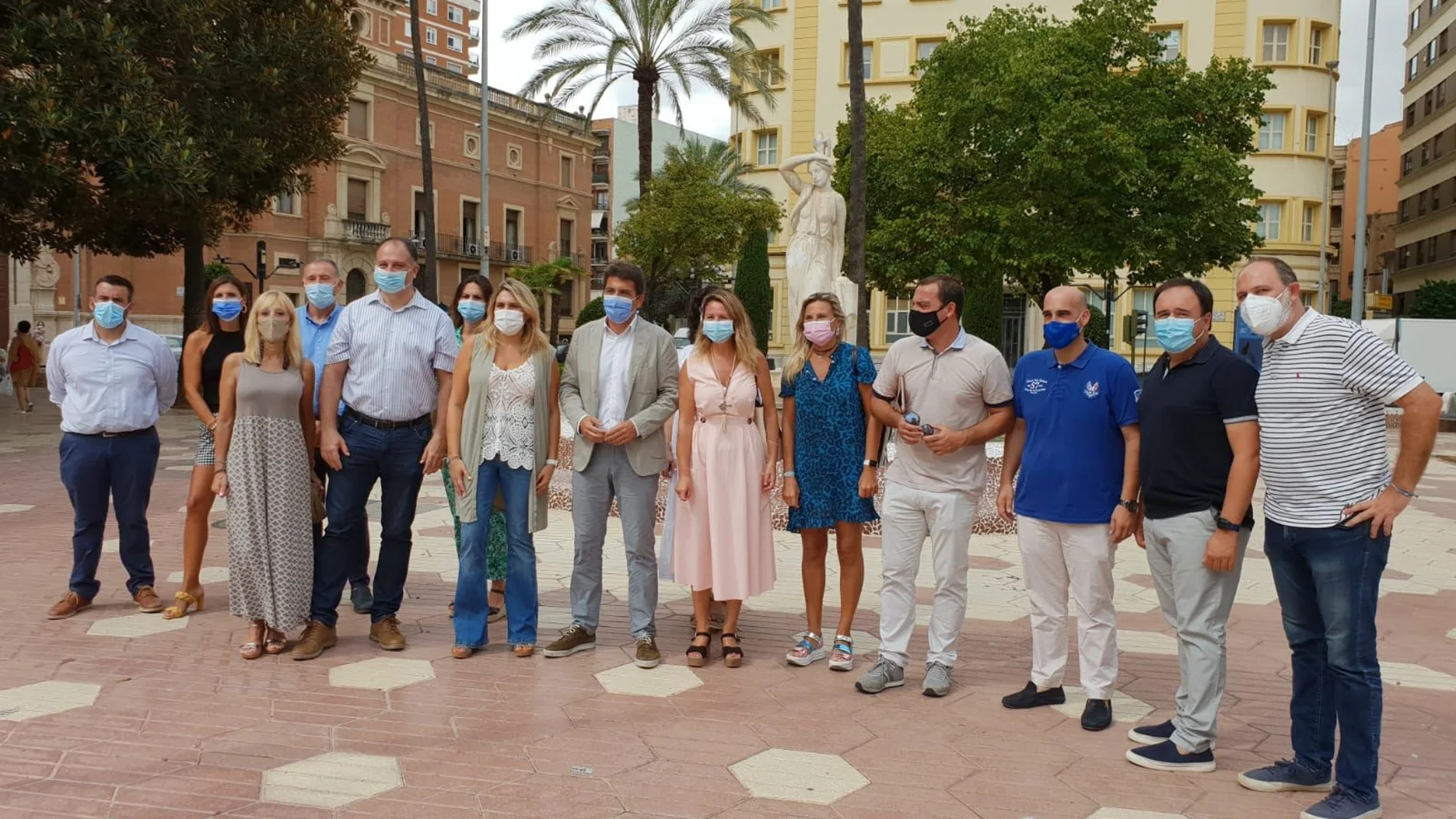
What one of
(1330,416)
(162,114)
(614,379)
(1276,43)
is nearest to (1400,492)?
(1330,416)

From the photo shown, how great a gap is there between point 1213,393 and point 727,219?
110ft

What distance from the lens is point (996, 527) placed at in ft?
32.8

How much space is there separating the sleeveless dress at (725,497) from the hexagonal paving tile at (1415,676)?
3073 millimetres

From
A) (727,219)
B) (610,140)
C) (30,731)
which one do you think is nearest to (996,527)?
(30,731)

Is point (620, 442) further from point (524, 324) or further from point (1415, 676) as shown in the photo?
point (1415, 676)

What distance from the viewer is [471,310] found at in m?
6.60

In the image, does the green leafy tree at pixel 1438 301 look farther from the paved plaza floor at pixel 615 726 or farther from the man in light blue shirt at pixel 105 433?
the man in light blue shirt at pixel 105 433

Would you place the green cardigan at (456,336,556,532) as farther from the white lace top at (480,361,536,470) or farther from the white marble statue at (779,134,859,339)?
the white marble statue at (779,134,859,339)

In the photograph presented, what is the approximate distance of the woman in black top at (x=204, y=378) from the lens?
6480mm

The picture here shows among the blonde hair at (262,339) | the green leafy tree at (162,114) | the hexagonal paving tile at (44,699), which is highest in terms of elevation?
the green leafy tree at (162,114)

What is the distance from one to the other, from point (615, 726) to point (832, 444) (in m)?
1.72

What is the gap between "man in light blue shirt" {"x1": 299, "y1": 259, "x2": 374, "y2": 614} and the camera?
6211mm

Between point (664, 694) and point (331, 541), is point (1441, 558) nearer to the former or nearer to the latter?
point (664, 694)

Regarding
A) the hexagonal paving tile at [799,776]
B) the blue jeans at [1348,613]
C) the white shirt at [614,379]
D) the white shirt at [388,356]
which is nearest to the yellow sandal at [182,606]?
the white shirt at [388,356]
